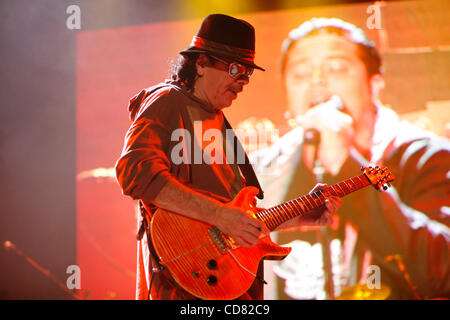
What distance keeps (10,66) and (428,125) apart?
4.88 metres

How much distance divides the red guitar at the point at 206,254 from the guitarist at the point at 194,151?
0.21ft

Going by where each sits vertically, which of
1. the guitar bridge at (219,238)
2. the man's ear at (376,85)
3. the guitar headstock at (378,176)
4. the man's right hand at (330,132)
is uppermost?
the man's ear at (376,85)

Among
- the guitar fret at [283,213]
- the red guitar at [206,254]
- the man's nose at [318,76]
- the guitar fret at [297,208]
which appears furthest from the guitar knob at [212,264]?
the man's nose at [318,76]

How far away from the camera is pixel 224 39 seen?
7.24ft

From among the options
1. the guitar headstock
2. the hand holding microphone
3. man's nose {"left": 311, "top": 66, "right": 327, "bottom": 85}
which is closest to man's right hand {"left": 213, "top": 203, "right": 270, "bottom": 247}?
the guitar headstock

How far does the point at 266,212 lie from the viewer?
89.0 inches

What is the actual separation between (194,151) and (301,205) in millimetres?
692

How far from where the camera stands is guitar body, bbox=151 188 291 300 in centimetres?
188

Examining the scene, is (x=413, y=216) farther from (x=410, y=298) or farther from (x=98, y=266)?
(x=98, y=266)

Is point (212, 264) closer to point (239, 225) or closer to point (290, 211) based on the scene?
point (239, 225)

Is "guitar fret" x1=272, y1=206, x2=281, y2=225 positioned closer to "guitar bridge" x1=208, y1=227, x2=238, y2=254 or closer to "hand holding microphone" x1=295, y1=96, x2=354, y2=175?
"guitar bridge" x1=208, y1=227, x2=238, y2=254

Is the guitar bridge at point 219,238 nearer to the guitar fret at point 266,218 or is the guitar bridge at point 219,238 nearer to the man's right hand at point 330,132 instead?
the guitar fret at point 266,218

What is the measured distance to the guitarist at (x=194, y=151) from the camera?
187 centimetres
